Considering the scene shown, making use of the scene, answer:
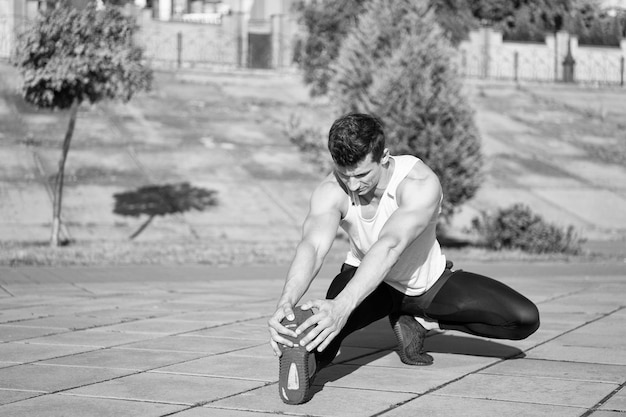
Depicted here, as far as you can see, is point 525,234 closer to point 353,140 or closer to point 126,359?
point 126,359

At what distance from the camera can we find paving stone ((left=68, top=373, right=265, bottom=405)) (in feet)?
16.1

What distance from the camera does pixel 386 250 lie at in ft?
16.4

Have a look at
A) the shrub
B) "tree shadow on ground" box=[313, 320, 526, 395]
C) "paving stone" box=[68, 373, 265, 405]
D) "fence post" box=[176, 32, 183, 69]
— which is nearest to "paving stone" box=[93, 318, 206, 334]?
"tree shadow on ground" box=[313, 320, 526, 395]

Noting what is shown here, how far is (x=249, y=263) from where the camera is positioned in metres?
13.2

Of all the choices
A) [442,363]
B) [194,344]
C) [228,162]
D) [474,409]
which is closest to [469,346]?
[442,363]

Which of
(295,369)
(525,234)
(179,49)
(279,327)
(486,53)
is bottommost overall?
(525,234)

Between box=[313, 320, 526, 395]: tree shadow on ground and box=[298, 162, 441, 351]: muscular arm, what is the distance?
588 mm

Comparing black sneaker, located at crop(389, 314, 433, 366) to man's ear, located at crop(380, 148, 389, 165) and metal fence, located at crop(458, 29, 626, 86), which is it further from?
metal fence, located at crop(458, 29, 626, 86)

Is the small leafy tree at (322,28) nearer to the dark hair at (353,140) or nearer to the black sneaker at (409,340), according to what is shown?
the black sneaker at (409,340)

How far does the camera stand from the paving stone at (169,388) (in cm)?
491

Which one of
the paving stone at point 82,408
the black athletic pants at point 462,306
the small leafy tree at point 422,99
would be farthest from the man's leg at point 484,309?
the small leafy tree at point 422,99

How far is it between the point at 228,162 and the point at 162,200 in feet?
9.41

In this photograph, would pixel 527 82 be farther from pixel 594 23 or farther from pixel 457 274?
pixel 457 274

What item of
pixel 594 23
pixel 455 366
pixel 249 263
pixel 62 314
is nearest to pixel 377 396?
pixel 455 366
